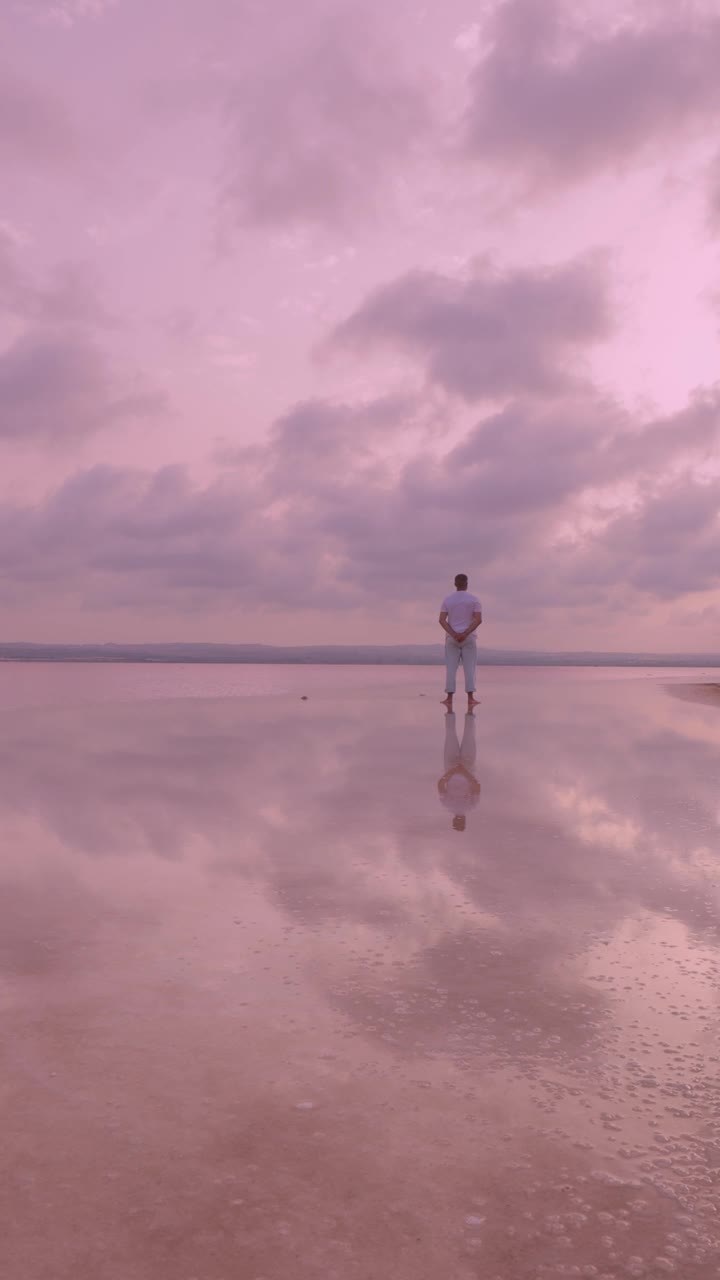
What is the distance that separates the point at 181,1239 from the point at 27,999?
4.34 ft

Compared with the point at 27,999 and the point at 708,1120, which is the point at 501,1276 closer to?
the point at 708,1120

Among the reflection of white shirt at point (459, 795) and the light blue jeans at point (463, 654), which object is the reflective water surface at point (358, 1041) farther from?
the light blue jeans at point (463, 654)

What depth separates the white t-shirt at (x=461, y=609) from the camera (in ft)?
52.2

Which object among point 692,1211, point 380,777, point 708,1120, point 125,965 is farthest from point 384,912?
point 380,777

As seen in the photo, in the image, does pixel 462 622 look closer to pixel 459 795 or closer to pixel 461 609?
pixel 461 609

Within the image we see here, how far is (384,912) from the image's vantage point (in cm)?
367

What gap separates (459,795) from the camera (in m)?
6.53

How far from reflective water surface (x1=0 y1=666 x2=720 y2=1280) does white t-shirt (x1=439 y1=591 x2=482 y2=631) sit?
9978mm

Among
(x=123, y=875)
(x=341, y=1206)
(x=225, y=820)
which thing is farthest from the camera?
(x=225, y=820)

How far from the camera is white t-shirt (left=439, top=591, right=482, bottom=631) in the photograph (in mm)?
15906

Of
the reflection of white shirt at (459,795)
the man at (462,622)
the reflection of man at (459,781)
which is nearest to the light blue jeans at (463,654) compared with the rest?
the man at (462,622)

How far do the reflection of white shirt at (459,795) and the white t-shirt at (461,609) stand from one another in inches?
340

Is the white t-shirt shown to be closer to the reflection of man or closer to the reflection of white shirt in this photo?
the reflection of man

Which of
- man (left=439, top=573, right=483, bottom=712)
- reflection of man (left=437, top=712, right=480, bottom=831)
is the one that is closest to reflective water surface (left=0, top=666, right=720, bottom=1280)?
reflection of man (left=437, top=712, right=480, bottom=831)
